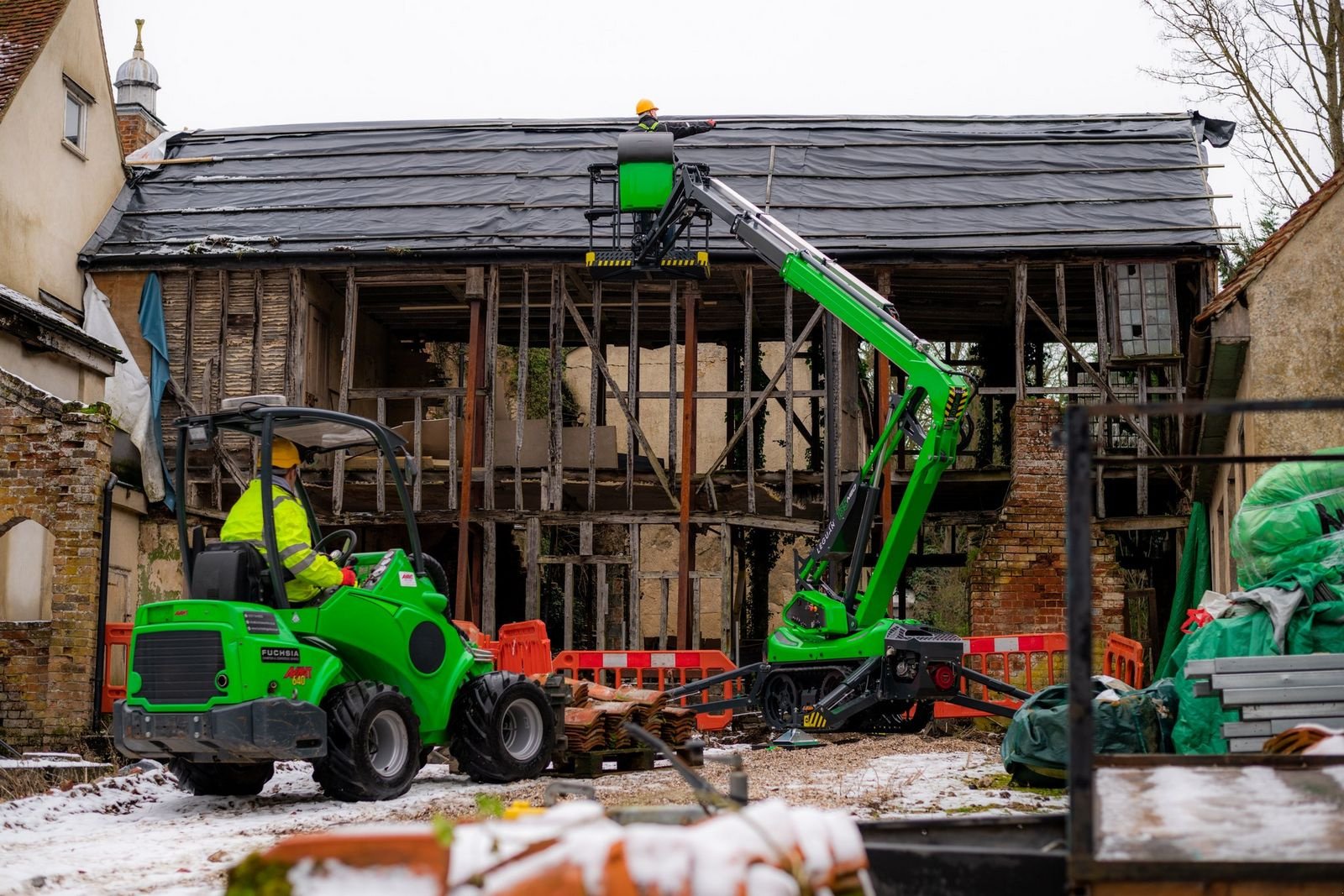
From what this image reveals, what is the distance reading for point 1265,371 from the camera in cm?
1207

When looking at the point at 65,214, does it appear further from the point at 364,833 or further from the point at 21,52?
the point at 364,833

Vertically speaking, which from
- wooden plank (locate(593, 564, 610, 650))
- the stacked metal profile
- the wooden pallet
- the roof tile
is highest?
the roof tile

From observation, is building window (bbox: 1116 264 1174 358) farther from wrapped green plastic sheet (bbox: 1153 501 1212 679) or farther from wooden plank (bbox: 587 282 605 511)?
wooden plank (bbox: 587 282 605 511)

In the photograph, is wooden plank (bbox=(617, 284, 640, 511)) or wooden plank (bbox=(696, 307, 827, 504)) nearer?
wooden plank (bbox=(696, 307, 827, 504))

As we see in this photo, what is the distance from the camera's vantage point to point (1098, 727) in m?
9.05

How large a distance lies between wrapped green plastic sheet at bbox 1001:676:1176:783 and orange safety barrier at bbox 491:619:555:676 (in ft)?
20.9

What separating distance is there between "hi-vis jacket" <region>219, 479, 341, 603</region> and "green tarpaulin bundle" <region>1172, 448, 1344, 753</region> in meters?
5.27

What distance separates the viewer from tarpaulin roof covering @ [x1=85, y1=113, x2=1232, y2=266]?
20109 mm

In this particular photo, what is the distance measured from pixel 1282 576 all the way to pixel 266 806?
6274 mm

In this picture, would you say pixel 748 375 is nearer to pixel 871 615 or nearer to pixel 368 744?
pixel 871 615

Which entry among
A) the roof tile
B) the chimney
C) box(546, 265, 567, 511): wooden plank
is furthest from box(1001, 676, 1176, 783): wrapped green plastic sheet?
the chimney

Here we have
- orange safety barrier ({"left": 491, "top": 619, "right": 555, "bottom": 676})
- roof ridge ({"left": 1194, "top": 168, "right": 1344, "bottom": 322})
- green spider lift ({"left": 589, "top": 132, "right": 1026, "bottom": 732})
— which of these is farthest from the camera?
orange safety barrier ({"left": 491, "top": 619, "right": 555, "bottom": 676})

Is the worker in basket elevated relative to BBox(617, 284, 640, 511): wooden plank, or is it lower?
elevated

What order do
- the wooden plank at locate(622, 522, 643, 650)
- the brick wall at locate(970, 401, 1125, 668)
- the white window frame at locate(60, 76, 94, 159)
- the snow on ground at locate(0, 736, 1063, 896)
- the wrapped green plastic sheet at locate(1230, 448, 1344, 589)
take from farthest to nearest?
1. the white window frame at locate(60, 76, 94, 159)
2. the wooden plank at locate(622, 522, 643, 650)
3. the brick wall at locate(970, 401, 1125, 668)
4. the wrapped green plastic sheet at locate(1230, 448, 1344, 589)
5. the snow on ground at locate(0, 736, 1063, 896)
